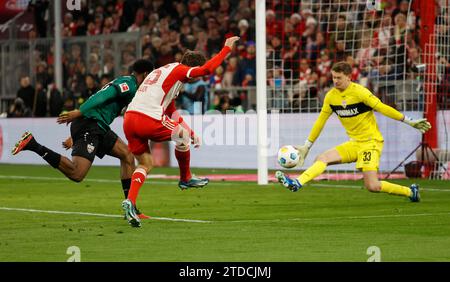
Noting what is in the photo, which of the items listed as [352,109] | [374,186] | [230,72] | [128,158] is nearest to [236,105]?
[230,72]

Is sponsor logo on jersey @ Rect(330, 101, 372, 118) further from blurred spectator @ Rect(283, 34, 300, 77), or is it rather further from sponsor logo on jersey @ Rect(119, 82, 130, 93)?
blurred spectator @ Rect(283, 34, 300, 77)

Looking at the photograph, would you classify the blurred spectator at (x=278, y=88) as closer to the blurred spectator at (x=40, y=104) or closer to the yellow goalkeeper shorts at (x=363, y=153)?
the yellow goalkeeper shorts at (x=363, y=153)

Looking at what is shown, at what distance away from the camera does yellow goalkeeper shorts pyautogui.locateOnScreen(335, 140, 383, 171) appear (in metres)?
15.9

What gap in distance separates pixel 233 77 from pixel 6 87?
9499mm

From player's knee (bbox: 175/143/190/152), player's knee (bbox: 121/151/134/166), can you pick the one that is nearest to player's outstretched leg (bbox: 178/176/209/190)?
player's knee (bbox: 175/143/190/152)

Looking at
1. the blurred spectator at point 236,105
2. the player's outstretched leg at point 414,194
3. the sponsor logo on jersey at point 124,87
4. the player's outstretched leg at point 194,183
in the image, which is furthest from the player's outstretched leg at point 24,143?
the blurred spectator at point 236,105

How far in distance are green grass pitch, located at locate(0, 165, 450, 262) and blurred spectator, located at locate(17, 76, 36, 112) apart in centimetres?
1135

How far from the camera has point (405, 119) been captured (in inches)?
601

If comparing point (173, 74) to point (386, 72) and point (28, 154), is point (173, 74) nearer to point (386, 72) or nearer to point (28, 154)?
point (386, 72)

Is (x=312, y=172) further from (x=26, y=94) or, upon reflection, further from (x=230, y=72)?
(x=26, y=94)

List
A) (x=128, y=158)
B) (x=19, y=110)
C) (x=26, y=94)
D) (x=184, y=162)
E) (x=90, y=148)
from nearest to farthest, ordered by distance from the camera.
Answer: (x=184, y=162)
(x=90, y=148)
(x=128, y=158)
(x=19, y=110)
(x=26, y=94)

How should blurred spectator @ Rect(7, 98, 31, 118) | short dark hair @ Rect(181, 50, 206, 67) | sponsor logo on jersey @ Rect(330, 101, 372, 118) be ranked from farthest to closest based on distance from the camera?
blurred spectator @ Rect(7, 98, 31, 118) → sponsor logo on jersey @ Rect(330, 101, 372, 118) → short dark hair @ Rect(181, 50, 206, 67)

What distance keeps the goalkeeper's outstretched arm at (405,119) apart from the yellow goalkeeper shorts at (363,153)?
1.97ft

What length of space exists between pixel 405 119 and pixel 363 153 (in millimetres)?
939
